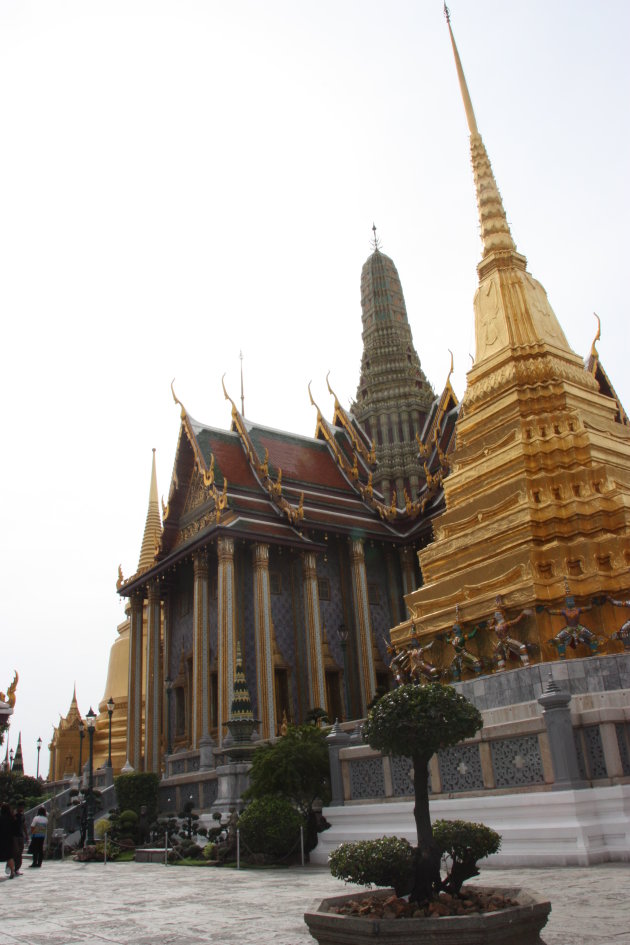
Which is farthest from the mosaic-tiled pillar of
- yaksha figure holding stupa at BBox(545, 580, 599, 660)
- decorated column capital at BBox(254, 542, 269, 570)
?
yaksha figure holding stupa at BBox(545, 580, 599, 660)

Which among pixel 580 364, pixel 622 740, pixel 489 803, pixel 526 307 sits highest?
pixel 526 307

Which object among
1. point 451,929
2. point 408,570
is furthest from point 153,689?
point 451,929

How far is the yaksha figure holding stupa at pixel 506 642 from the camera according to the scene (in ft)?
39.6

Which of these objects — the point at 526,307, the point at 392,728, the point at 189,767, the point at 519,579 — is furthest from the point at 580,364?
the point at 392,728

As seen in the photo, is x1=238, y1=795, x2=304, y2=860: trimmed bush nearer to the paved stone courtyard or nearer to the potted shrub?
the paved stone courtyard

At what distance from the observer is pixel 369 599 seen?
76.9ft

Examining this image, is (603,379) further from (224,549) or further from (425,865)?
(425,865)

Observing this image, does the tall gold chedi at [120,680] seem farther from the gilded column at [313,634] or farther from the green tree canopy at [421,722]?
the green tree canopy at [421,722]

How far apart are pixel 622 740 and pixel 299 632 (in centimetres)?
1400

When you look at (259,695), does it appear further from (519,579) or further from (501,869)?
(501,869)

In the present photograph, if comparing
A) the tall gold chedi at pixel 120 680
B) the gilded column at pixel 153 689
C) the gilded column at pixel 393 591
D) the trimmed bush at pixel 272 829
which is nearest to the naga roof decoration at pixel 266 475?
the gilded column at pixel 393 591

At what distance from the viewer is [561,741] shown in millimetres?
7938

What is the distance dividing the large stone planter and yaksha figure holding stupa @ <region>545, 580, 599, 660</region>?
811cm

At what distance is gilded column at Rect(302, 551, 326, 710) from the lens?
20266 millimetres
